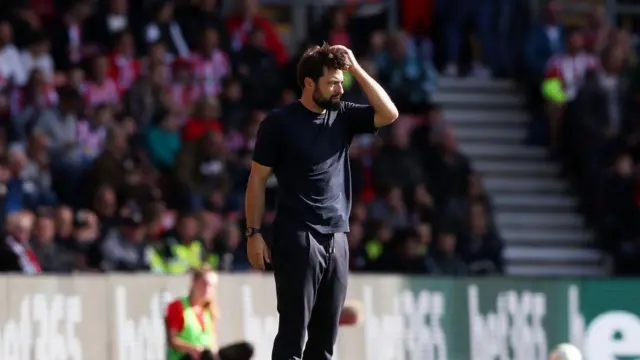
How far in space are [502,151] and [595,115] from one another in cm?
164

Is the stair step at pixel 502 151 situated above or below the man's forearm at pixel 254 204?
below

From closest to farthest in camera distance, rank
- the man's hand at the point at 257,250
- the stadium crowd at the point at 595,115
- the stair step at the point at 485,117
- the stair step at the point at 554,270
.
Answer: the man's hand at the point at 257,250, the stadium crowd at the point at 595,115, the stair step at the point at 554,270, the stair step at the point at 485,117

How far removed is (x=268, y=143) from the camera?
8961 mm

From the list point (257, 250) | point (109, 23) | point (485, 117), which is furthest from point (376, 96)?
point (485, 117)

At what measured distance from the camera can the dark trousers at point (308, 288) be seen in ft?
29.2

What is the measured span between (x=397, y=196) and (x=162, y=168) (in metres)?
2.56

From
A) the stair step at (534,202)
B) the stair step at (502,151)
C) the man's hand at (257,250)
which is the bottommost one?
the stair step at (534,202)

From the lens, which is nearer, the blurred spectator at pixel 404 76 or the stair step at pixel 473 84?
the blurred spectator at pixel 404 76

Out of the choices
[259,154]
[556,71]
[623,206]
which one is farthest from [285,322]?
[556,71]

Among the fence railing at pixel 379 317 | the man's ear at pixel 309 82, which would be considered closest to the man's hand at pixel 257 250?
the man's ear at pixel 309 82

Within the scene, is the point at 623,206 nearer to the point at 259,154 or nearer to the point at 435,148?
the point at 435,148

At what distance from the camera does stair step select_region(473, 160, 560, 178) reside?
2116cm

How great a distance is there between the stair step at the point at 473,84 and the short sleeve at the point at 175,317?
9233 mm

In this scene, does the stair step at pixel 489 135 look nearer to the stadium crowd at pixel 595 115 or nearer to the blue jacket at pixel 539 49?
the stadium crowd at pixel 595 115
